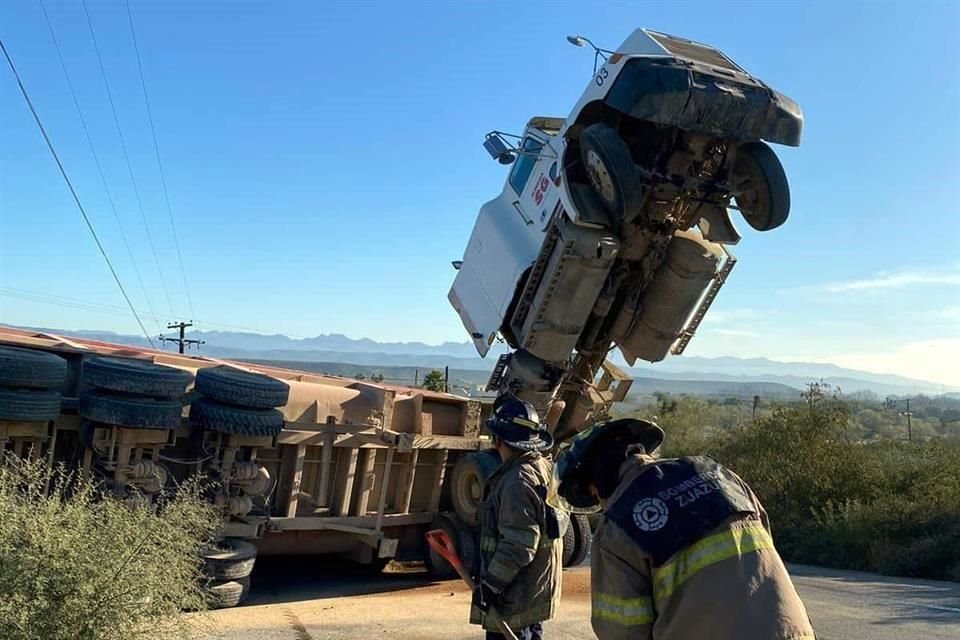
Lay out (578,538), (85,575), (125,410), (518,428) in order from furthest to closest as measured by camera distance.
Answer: (578,538) < (125,410) < (518,428) < (85,575)

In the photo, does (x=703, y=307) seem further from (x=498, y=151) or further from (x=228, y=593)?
(x=228, y=593)

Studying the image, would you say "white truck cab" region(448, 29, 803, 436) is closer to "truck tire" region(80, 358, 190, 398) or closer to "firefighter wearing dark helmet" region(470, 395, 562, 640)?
"firefighter wearing dark helmet" region(470, 395, 562, 640)

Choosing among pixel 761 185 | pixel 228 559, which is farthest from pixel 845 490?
pixel 228 559

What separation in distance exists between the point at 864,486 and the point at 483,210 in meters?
8.55

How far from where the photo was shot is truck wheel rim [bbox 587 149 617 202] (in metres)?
6.13

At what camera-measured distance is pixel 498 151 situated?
8.32 m

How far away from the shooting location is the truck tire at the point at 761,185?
6.22 m

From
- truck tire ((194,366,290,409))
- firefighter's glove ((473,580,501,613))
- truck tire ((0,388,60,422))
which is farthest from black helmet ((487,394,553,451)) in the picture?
truck tire ((0,388,60,422))

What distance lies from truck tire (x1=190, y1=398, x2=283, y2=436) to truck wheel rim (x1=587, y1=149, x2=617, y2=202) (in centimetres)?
314

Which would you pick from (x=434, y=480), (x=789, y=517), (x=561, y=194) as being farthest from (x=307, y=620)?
(x=789, y=517)

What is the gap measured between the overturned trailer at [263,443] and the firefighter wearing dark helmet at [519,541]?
9.32 ft

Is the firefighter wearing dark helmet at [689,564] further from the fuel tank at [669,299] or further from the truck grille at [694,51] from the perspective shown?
the fuel tank at [669,299]

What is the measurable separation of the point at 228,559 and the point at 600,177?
13.3 ft

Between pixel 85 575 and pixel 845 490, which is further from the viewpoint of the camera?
pixel 845 490
